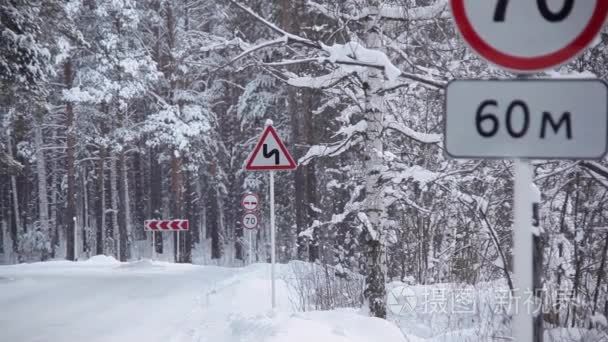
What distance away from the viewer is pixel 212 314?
9.67 meters

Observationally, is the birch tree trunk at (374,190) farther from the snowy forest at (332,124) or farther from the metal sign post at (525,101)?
the metal sign post at (525,101)

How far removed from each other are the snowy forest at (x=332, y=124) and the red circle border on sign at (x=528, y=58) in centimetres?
147

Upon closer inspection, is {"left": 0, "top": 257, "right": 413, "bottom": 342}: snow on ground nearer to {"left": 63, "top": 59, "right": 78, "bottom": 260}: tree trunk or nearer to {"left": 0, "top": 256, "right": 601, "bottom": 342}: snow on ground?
{"left": 0, "top": 256, "right": 601, "bottom": 342}: snow on ground

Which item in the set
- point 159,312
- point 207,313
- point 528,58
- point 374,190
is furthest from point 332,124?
point 528,58

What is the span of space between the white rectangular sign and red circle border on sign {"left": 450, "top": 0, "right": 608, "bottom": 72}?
8cm

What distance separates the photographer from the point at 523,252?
2494mm

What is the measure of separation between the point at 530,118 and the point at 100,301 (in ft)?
35.6

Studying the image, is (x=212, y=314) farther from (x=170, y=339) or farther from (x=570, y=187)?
(x=570, y=187)

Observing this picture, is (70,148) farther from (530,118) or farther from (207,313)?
(530,118)

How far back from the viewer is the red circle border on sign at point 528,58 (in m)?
2.41

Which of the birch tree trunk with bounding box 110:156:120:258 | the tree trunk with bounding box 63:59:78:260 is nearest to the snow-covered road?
the tree trunk with bounding box 63:59:78:260

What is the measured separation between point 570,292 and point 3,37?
12474 mm

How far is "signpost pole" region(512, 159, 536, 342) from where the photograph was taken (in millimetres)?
2463

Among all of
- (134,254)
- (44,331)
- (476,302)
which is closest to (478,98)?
(476,302)
